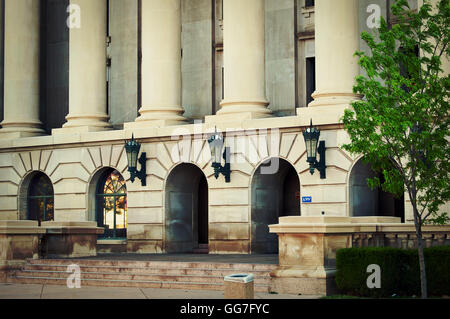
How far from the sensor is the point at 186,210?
1665 inches

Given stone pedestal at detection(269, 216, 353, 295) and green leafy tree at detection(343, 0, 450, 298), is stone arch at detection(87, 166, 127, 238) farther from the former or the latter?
green leafy tree at detection(343, 0, 450, 298)

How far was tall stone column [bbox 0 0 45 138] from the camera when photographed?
46.5 m

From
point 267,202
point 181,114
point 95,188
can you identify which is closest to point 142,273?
point 267,202

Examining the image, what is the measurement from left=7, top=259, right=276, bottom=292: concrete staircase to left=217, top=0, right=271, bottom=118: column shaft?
1006 centimetres

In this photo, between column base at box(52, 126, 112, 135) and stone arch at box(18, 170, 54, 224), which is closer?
column base at box(52, 126, 112, 135)

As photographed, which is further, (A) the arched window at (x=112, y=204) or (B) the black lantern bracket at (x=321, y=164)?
(A) the arched window at (x=112, y=204)

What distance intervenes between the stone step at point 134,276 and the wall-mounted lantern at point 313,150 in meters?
9.14

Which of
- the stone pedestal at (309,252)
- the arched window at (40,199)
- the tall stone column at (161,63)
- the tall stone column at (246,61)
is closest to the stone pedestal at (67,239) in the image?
the tall stone column at (161,63)

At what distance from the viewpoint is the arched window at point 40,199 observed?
152ft

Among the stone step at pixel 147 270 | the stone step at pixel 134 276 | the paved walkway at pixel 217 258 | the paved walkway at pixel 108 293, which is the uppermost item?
the paved walkway at pixel 217 258

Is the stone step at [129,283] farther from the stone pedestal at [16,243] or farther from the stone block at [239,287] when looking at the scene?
the stone block at [239,287]

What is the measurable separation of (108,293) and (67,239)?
8010 millimetres

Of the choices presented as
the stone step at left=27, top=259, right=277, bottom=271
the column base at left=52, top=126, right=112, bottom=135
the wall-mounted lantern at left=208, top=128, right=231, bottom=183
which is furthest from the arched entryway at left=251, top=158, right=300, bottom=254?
the column base at left=52, top=126, right=112, bottom=135
